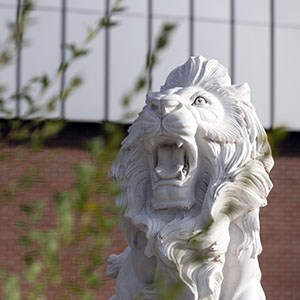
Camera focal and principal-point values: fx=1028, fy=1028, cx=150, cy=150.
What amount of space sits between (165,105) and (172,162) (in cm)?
34

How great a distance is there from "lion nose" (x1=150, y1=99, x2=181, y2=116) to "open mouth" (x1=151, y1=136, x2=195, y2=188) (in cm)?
13

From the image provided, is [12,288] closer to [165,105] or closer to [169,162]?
[165,105]

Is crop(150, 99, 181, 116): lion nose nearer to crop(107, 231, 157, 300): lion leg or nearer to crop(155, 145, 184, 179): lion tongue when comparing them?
crop(155, 145, 184, 179): lion tongue

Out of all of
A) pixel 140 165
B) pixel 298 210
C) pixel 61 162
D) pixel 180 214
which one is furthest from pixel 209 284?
pixel 298 210

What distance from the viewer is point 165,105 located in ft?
17.0

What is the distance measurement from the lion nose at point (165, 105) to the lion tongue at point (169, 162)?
0.67ft

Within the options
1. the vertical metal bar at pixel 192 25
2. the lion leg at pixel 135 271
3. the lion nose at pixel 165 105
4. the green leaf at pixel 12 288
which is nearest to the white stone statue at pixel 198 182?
the lion nose at pixel 165 105

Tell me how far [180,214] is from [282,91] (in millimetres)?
11712

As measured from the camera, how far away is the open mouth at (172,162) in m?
5.29

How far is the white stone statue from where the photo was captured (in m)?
5.22

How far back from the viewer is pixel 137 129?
557 cm

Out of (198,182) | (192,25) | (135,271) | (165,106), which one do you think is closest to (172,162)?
(198,182)

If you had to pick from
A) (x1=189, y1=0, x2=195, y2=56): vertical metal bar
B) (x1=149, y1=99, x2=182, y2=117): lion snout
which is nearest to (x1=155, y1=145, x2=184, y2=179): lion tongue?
(x1=149, y1=99, x2=182, y2=117): lion snout

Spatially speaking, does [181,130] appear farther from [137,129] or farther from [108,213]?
[108,213]
